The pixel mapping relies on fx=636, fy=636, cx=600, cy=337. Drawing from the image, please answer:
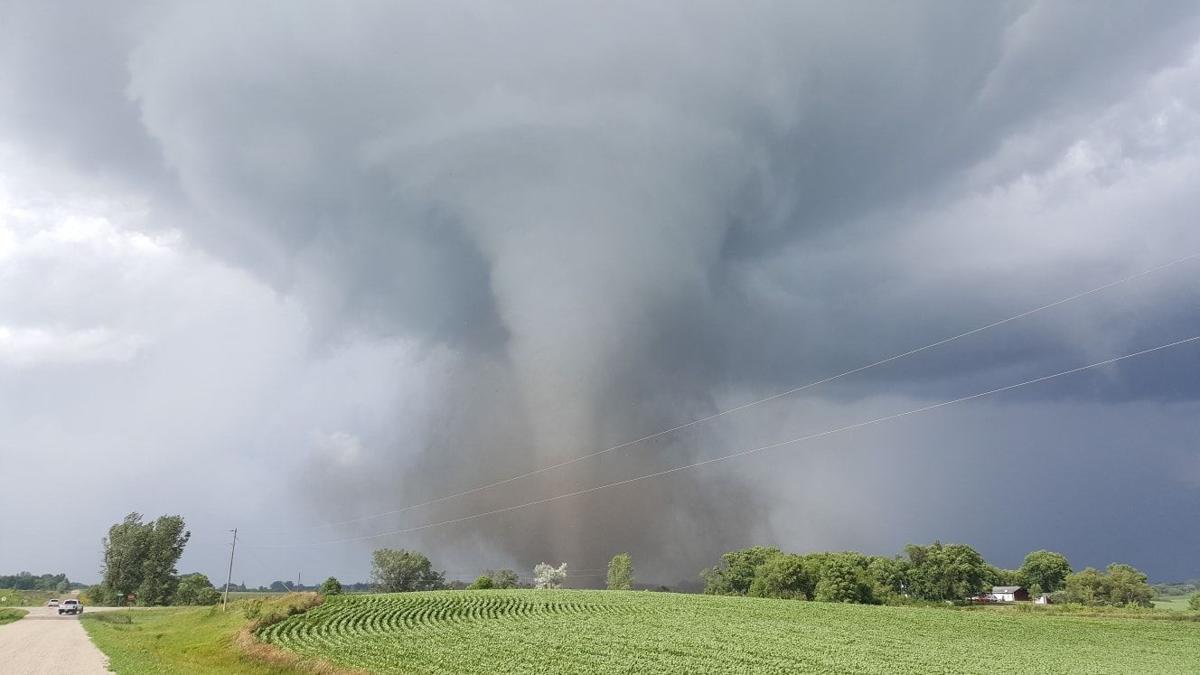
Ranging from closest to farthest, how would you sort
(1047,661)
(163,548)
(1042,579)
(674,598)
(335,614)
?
(1047,661)
(335,614)
(674,598)
(163,548)
(1042,579)

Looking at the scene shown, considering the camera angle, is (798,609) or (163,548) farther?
(163,548)

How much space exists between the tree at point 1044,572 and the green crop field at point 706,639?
124970mm

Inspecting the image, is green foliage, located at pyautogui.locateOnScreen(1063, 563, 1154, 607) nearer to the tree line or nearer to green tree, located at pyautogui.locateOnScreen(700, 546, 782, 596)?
the tree line

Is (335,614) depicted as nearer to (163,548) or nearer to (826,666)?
(826,666)

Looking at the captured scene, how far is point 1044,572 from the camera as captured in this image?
178 metres

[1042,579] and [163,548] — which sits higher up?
[163,548]

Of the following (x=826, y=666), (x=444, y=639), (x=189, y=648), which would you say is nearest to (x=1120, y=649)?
(x=826, y=666)

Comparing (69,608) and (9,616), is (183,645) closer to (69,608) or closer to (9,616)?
(9,616)

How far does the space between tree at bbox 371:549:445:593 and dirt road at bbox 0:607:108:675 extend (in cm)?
12495

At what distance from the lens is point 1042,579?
178875mm

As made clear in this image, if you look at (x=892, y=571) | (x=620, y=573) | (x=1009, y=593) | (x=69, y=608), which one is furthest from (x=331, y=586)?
(x=1009, y=593)

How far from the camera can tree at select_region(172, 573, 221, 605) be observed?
14112 centimetres

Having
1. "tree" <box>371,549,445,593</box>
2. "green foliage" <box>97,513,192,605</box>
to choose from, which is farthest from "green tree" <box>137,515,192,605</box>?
"tree" <box>371,549,445,593</box>

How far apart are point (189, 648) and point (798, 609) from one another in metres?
62.8
